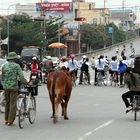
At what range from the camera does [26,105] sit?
1346cm

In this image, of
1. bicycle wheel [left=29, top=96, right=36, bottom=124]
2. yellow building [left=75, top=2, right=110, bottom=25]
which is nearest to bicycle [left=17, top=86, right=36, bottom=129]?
bicycle wheel [left=29, top=96, right=36, bottom=124]

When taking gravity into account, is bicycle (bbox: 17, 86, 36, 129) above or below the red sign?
below

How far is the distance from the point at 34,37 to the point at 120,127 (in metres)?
75.9

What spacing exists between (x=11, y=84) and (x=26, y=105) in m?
0.65

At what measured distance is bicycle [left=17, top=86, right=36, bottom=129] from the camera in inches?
518

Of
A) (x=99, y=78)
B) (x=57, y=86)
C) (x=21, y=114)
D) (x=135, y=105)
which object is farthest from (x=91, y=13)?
(x=21, y=114)

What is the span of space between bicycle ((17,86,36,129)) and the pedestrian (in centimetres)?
19

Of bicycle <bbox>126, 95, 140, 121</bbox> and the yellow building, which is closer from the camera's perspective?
bicycle <bbox>126, 95, 140, 121</bbox>

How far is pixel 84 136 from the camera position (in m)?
11.9

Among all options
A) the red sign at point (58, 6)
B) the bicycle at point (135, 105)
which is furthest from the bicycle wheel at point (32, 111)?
the red sign at point (58, 6)

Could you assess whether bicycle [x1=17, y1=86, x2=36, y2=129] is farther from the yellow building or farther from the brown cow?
the yellow building

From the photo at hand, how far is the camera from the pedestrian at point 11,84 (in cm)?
1348

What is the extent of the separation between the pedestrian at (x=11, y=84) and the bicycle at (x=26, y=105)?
19 centimetres

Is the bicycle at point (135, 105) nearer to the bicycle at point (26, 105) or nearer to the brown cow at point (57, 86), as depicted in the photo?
the brown cow at point (57, 86)
